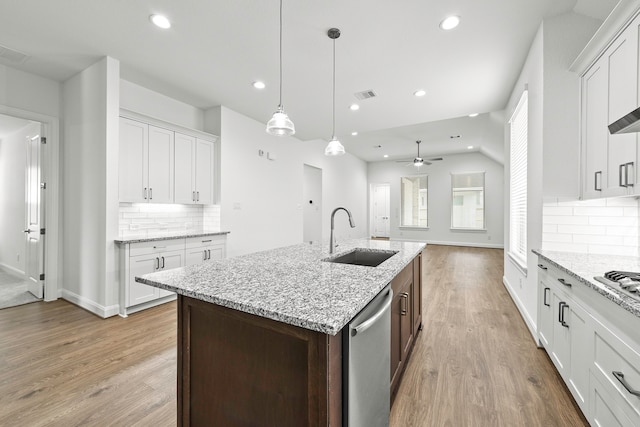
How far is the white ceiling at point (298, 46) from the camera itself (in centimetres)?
234

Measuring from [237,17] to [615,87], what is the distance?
289 cm

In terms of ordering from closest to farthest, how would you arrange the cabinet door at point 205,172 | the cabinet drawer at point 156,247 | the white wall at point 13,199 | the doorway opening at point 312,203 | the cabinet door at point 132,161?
1. the cabinet drawer at point 156,247
2. the cabinet door at point 132,161
3. the cabinet door at point 205,172
4. the white wall at point 13,199
5. the doorway opening at point 312,203

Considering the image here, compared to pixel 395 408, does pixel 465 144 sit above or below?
above

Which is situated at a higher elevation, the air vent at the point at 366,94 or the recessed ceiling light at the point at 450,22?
the recessed ceiling light at the point at 450,22

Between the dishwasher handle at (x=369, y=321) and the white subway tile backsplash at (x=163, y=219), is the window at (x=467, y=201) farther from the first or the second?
the dishwasher handle at (x=369, y=321)

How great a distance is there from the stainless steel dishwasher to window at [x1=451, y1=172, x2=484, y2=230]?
29.3ft

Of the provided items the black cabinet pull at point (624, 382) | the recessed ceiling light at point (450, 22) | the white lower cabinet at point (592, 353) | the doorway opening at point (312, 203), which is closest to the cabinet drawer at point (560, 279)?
the white lower cabinet at point (592, 353)

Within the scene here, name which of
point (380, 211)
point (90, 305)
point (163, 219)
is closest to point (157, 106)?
point (163, 219)

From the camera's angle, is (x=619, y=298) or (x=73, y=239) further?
(x=73, y=239)

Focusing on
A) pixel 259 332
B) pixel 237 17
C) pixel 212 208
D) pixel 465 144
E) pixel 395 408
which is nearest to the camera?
pixel 259 332

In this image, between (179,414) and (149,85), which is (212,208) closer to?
(149,85)

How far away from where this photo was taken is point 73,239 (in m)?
3.53

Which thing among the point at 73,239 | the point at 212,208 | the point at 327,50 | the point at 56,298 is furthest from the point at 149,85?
the point at 56,298

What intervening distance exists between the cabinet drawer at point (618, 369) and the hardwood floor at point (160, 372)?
0.54m
